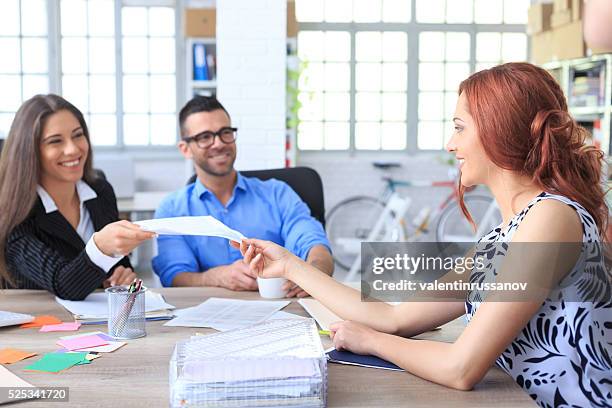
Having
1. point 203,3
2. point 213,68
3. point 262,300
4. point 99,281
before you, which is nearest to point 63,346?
Answer: point 99,281

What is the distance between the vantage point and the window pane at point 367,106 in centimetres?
689

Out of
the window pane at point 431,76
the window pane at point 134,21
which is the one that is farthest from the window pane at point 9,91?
the window pane at point 431,76

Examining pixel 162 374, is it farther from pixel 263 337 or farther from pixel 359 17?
pixel 359 17

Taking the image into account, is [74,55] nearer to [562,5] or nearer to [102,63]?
[102,63]

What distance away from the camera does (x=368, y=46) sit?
6824 millimetres

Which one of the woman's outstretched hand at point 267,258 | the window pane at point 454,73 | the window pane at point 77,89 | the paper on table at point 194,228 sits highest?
the window pane at point 454,73

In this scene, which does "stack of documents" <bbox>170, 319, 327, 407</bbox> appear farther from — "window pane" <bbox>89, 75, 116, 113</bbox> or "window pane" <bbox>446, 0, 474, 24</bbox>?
"window pane" <bbox>446, 0, 474, 24</bbox>

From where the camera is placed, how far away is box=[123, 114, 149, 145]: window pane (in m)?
6.90

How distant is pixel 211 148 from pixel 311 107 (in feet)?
14.0

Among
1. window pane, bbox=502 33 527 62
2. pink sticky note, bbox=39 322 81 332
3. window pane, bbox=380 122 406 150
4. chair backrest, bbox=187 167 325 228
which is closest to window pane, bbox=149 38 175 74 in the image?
window pane, bbox=380 122 406 150

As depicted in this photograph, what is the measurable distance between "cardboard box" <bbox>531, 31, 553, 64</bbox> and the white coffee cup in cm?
430

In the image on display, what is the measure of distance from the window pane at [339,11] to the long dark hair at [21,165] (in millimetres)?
4751

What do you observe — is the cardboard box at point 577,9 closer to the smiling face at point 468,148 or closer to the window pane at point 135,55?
the window pane at point 135,55

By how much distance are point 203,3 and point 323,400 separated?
601 cm
